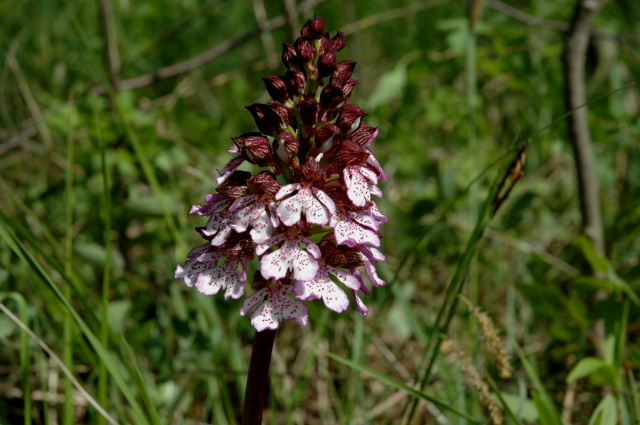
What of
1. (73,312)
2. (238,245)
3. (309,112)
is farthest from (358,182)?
(73,312)

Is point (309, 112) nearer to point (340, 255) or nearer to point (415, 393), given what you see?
point (340, 255)

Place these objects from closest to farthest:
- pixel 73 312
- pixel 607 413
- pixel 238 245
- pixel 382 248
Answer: pixel 238 245 → pixel 73 312 → pixel 607 413 → pixel 382 248

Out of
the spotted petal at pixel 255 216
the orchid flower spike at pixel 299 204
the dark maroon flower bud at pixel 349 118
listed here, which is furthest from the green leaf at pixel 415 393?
the dark maroon flower bud at pixel 349 118

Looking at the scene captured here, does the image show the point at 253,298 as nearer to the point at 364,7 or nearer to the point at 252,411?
the point at 252,411

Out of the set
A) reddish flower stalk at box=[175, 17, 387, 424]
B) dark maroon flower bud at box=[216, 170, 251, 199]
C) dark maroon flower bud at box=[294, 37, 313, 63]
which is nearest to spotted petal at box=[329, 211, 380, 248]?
reddish flower stalk at box=[175, 17, 387, 424]

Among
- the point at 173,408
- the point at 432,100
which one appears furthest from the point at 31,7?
the point at 173,408

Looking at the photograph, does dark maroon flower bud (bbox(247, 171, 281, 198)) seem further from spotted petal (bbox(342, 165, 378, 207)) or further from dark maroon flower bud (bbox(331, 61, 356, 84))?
dark maroon flower bud (bbox(331, 61, 356, 84))
